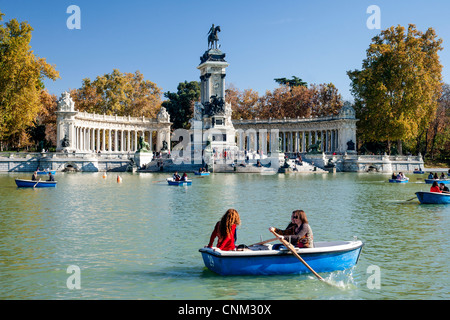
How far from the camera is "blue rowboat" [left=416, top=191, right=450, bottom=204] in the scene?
2827 centimetres

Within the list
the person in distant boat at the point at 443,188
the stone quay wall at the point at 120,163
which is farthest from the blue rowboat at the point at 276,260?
the stone quay wall at the point at 120,163

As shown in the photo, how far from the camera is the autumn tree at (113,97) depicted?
318 ft

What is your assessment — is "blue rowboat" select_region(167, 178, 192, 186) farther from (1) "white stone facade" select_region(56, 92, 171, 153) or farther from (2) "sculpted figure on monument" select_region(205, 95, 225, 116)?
(2) "sculpted figure on monument" select_region(205, 95, 225, 116)

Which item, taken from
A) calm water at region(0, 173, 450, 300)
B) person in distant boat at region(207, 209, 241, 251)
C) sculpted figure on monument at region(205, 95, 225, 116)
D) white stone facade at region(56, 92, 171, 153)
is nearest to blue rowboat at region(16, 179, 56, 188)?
calm water at region(0, 173, 450, 300)

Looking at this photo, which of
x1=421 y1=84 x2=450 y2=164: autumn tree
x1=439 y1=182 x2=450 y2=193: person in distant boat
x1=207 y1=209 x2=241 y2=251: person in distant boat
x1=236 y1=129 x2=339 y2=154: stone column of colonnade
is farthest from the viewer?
x1=236 y1=129 x2=339 y2=154: stone column of colonnade

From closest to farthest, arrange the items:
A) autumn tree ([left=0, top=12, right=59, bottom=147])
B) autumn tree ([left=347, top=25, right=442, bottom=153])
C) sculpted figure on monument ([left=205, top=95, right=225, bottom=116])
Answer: autumn tree ([left=0, top=12, right=59, bottom=147]) < autumn tree ([left=347, top=25, right=442, bottom=153]) < sculpted figure on monument ([left=205, top=95, right=225, bottom=116])

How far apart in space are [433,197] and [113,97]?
77.3 metres

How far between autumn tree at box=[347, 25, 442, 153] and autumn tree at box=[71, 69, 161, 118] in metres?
44.7

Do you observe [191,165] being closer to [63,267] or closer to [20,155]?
[20,155]

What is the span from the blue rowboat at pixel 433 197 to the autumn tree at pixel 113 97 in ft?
250

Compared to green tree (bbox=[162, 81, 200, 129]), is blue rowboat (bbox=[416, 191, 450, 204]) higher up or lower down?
lower down

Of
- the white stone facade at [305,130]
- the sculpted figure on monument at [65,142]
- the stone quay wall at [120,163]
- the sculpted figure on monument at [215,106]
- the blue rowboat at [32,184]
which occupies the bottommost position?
the blue rowboat at [32,184]

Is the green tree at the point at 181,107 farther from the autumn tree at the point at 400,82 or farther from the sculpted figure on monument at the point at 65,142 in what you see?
the autumn tree at the point at 400,82

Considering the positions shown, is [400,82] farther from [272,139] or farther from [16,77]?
[16,77]
